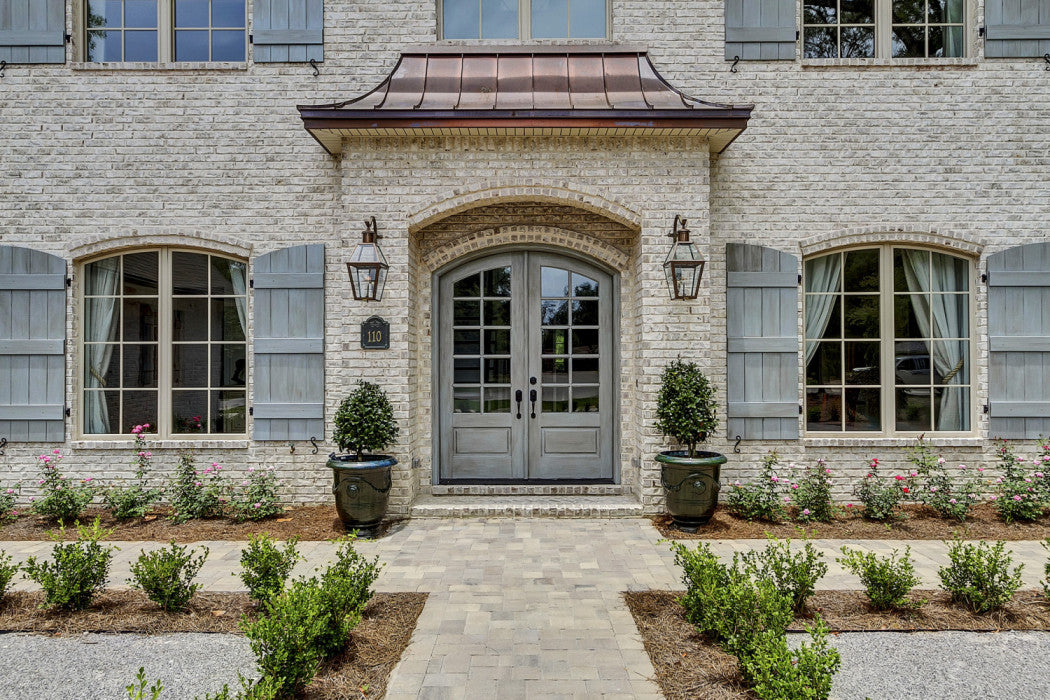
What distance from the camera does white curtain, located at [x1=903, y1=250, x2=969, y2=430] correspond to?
6.43 meters

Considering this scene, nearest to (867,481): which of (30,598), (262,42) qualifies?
(30,598)

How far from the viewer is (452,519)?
5922 millimetres

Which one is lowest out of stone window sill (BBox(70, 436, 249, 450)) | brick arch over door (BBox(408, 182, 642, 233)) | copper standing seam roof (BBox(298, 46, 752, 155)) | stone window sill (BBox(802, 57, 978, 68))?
stone window sill (BBox(70, 436, 249, 450))

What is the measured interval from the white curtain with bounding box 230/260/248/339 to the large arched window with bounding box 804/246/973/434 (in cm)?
589

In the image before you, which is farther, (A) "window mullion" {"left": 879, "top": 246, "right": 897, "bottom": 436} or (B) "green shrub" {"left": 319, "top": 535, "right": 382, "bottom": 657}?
(A) "window mullion" {"left": 879, "top": 246, "right": 897, "bottom": 436}

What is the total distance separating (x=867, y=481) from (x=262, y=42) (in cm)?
747

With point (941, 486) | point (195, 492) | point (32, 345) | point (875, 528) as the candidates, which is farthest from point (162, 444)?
point (941, 486)

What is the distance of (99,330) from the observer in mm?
6449

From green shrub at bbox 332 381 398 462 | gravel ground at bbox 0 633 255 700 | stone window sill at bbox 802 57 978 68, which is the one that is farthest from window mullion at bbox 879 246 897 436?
gravel ground at bbox 0 633 255 700

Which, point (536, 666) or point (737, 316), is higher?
point (737, 316)

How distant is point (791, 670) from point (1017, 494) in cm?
487

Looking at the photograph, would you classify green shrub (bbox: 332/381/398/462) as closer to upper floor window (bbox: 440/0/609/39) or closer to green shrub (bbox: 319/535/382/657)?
green shrub (bbox: 319/535/382/657)

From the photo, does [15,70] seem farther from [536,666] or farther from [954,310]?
[954,310]

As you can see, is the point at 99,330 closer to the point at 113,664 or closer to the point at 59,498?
the point at 59,498
